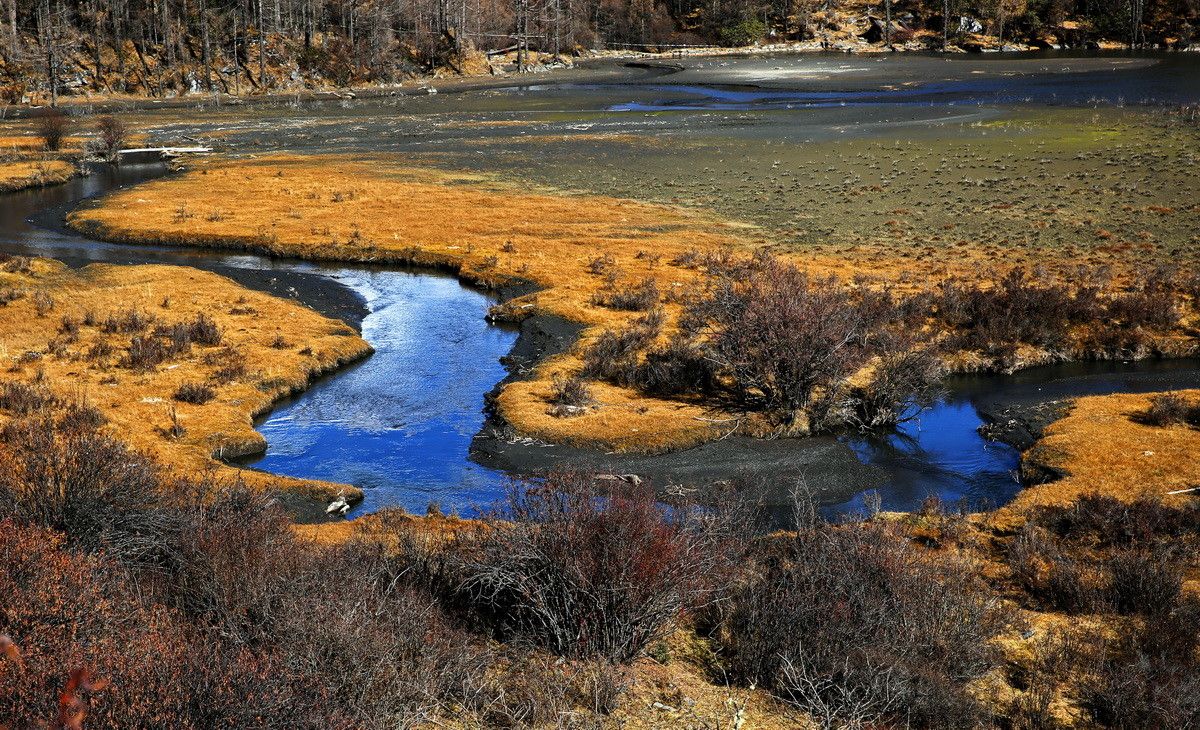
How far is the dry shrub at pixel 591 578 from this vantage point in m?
9.76

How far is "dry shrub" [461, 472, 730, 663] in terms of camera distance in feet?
32.0

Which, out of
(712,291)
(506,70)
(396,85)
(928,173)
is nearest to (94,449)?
(712,291)

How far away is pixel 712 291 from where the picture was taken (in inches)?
1072

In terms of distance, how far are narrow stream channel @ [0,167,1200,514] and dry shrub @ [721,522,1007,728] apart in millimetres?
5097

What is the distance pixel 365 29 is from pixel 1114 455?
10776cm

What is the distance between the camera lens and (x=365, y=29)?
113m

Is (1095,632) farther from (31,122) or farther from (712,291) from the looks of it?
(31,122)

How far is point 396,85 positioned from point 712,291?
79.3 metres

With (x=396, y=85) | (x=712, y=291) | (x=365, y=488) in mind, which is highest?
(x=396, y=85)

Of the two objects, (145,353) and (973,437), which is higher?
(145,353)

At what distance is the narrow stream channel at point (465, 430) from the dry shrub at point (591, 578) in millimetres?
4916

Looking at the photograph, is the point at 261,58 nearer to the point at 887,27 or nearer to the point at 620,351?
the point at 887,27

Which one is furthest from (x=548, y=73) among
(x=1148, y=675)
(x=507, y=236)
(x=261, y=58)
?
(x=1148, y=675)

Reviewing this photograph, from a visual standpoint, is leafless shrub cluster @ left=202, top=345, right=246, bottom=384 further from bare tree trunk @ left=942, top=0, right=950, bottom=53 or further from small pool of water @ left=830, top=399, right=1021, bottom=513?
bare tree trunk @ left=942, top=0, right=950, bottom=53
